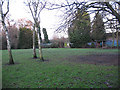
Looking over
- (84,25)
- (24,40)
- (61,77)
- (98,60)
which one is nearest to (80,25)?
(84,25)

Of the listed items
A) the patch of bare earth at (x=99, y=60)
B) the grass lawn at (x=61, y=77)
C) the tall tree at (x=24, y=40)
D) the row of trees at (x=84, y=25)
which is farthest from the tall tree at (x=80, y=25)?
the tall tree at (x=24, y=40)

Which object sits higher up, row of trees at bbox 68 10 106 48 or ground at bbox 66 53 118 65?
row of trees at bbox 68 10 106 48

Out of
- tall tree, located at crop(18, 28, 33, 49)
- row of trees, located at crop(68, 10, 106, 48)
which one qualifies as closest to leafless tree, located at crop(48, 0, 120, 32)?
row of trees, located at crop(68, 10, 106, 48)

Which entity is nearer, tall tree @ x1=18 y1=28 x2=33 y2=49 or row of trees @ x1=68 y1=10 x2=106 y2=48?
row of trees @ x1=68 y1=10 x2=106 y2=48

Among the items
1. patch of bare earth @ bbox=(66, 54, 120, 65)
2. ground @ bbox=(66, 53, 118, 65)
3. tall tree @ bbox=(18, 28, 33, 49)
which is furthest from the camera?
tall tree @ bbox=(18, 28, 33, 49)

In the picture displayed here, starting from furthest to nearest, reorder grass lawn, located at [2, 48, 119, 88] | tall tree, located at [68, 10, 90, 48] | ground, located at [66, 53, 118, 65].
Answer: ground, located at [66, 53, 118, 65] → tall tree, located at [68, 10, 90, 48] → grass lawn, located at [2, 48, 119, 88]

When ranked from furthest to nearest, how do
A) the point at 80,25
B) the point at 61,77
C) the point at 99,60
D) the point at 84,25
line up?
1. the point at 99,60
2. the point at 84,25
3. the point at 80,25
4. the point at 61,77

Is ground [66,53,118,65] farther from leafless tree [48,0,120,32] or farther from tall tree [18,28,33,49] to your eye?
tall tree [18,28,33,49]

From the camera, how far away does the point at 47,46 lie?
33.9 m

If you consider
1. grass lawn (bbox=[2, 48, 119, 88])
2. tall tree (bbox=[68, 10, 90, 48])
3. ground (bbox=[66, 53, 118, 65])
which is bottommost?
ground (bbox=[66, 53, 118, 65])

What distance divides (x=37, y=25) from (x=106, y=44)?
22147 millimetres

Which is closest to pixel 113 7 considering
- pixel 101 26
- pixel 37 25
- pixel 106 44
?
pixel 101 26

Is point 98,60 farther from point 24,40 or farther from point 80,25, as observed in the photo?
point 24,40

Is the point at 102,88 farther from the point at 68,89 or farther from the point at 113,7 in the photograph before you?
the point at 113,7
